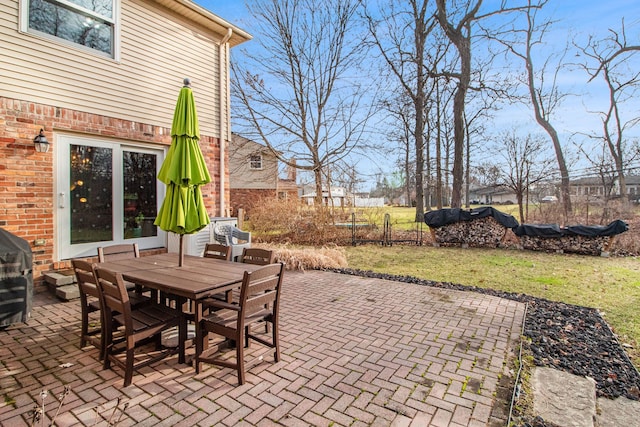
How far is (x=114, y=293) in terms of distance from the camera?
2.65 meters

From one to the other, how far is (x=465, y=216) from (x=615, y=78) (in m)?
13.8

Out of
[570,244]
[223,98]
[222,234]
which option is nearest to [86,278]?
[222,234]

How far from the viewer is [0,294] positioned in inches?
146

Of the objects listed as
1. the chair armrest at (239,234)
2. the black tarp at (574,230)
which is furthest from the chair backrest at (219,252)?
the black tarp at (574,230)

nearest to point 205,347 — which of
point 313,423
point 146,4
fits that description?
point 313,423

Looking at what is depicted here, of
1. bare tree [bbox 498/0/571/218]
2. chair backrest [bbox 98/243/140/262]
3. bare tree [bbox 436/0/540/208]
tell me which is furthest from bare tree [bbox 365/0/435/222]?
chair backrest [bbox 98/243/140/262]

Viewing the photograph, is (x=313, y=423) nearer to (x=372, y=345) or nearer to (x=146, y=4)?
(x=372, y=345)

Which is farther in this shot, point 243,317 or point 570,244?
point 570,244

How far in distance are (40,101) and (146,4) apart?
9.31 feet

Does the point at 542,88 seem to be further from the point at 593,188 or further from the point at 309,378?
the point at 309,378

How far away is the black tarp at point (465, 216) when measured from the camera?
10164mm

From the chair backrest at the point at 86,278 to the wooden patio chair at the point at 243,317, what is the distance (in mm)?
1045

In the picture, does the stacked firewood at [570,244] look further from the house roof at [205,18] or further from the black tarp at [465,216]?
the house roof at [205,18]

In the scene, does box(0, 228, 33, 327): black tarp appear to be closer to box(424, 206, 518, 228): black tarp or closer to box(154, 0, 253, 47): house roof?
box(154, 0, 253, 47): house roof
